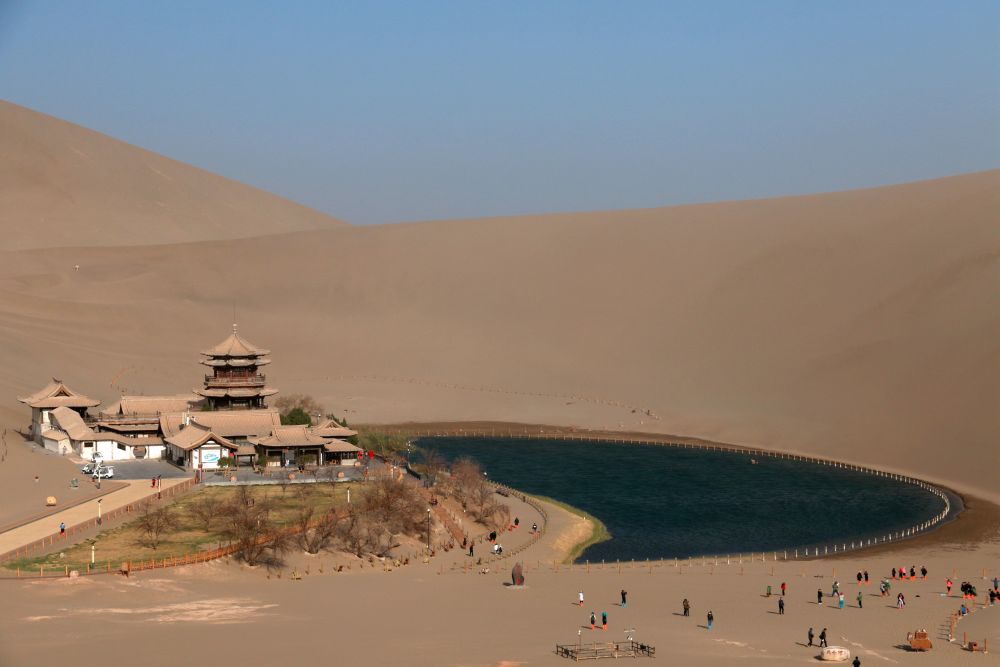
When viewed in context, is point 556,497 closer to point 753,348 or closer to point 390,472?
point 390,472

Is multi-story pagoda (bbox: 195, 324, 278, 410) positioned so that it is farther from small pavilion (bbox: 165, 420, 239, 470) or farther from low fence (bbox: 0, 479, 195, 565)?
low fence (bbox: 0, 479, 195, 565)

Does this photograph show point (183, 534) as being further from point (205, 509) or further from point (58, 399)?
point (58, 399)

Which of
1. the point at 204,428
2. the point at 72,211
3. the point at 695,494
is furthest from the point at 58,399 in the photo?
the point at 72,211

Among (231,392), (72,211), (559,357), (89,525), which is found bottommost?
(89,525)

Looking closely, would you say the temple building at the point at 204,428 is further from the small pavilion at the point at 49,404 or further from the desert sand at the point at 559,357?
the desert sand at the point at 559,357

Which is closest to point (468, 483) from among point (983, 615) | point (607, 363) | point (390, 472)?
point (390, 472)

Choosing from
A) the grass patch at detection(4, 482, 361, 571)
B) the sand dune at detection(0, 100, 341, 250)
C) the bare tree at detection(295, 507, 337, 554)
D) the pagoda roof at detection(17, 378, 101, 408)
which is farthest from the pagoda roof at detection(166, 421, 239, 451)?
the sand dune at detection(0, 100, 341, 250)

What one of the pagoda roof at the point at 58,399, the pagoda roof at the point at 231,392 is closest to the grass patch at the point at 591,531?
the pagoda roof at the point at 231,392
